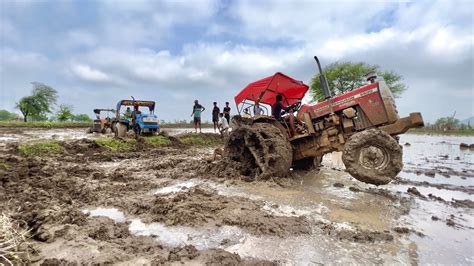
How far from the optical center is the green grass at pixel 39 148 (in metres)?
8.96

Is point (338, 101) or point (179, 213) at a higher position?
point (338, 101)

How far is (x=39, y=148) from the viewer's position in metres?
9.46

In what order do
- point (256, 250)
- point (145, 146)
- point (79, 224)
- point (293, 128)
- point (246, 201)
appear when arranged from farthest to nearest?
point (145, 146)
point (293, 128)
point (246, 201)
point (79, 224)
point (256, 250)

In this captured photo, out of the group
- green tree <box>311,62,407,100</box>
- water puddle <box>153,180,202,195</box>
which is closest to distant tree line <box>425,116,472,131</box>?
green tree <box>311,62,407,100</box>

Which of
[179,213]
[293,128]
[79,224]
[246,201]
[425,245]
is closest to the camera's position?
[425,245]

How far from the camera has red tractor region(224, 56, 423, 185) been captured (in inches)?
207

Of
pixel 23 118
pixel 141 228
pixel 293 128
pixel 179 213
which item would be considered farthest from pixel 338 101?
pixel 23 118

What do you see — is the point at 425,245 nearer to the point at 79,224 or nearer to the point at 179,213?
the point at 179,213

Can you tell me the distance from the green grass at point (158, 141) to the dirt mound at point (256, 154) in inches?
272

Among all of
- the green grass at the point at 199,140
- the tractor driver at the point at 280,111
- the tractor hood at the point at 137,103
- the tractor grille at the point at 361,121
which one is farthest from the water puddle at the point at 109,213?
the tractor hood at the point at 137,103

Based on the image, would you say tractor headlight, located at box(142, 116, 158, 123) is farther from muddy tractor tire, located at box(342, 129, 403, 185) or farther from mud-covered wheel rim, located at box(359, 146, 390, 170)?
mud-covered wheel rim, located at box(359, 146, 390, 170)

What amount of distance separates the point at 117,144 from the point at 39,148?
9.68ft

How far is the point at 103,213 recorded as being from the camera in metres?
4.38

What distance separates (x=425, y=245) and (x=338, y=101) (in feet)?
12.1
